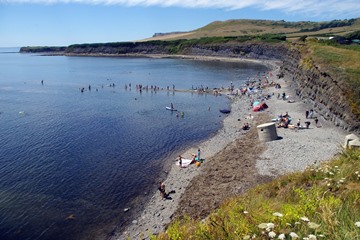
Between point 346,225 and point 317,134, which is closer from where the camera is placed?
point 346,225

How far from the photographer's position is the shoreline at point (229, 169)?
21.0 meters

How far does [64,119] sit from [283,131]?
111 ft

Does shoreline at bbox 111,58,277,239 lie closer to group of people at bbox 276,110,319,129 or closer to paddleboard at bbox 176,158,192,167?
paddleboard at bbox 176,158,192,167

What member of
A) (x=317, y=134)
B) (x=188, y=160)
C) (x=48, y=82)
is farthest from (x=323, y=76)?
(x=48, y=82)

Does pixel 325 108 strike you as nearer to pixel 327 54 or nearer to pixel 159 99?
pixel 327 54

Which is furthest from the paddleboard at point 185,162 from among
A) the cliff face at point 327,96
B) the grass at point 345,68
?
the grass at point 345,68

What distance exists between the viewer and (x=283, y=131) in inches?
1414

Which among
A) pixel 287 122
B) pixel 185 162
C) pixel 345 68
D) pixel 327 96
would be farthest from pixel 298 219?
pixel 345 68

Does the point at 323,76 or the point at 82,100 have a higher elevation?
the point at 323,76

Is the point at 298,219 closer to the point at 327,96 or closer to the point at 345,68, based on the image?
the point at 327,96

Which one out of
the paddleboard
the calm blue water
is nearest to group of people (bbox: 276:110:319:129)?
the calm blue water

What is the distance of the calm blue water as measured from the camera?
2183 centimetres

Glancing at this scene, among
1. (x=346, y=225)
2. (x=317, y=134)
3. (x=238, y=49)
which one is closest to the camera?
(x=346, y=225)

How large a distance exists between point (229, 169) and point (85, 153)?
16912 millimetres
